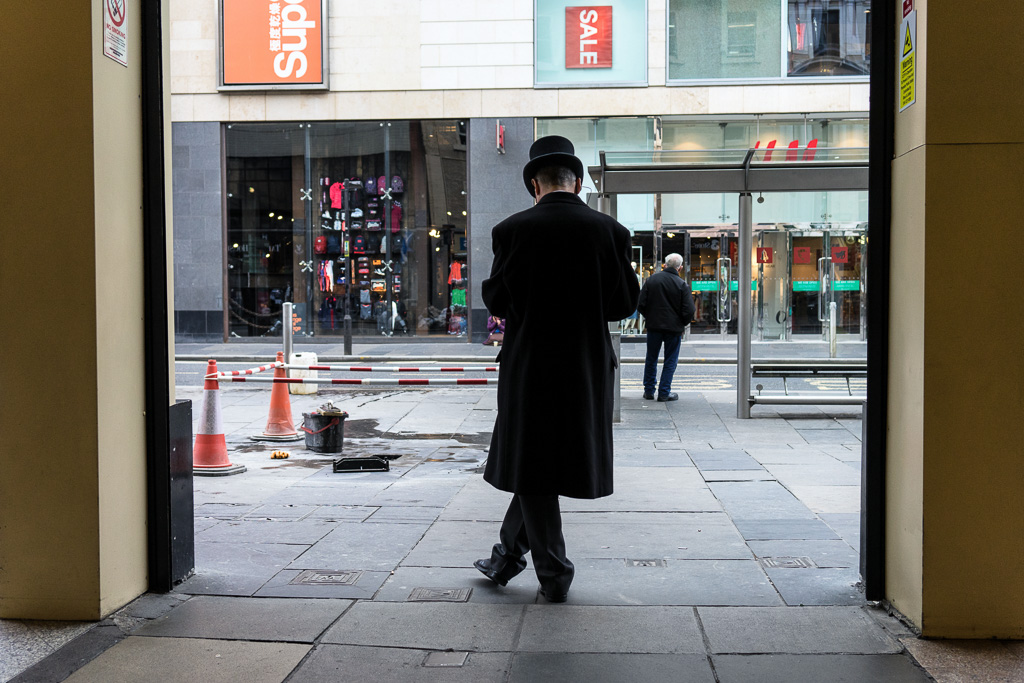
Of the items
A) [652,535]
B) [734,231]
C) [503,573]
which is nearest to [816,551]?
[652,535]

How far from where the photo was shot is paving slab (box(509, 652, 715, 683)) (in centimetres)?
326

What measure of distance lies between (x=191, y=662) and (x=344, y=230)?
67.2ft

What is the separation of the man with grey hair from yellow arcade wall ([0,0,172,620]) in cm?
853

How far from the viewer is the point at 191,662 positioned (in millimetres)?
3424

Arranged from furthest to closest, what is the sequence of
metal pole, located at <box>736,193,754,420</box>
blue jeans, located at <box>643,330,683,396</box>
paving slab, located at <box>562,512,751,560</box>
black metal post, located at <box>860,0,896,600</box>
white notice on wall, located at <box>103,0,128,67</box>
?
blue jeans, located at <box>643,330,683,396</box> < metal pole, located at <box>736,193,754,420</box> < paving slab, located at <box>562,512,751,560</box> < black metal post, located at <box>860,0,896,600</box> < white notice on wall, located at <box>103,0,128,67</box>

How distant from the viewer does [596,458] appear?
4180mm

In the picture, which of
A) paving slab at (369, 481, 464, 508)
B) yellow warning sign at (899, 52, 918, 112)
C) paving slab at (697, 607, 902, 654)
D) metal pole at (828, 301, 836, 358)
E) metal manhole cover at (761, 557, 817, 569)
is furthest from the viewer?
metal pole at (828, 301, 836, 358)

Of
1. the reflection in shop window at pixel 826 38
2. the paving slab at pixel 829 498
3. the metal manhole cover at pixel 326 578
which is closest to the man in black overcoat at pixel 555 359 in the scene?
the metal manhole cover at pixel 326 578

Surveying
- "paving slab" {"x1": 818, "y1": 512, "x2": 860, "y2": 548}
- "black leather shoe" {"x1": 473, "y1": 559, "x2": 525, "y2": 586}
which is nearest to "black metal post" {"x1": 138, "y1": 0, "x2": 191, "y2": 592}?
"black leather shoe" {"x1": 473, "y1": 559, "x2": 525, "y2": 586}

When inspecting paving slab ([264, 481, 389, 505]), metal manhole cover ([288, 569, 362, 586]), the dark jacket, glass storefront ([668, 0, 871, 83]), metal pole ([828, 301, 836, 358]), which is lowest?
paving slab ([264, 481, 389, 505])

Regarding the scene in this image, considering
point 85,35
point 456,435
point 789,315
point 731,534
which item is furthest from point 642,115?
point 85,35

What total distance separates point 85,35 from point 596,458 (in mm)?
2685

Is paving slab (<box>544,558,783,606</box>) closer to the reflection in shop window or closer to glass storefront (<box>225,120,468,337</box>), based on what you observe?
glass storefront (<box>225,120,468,337</box>)

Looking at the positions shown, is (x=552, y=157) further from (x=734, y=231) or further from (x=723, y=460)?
(x=734, y=231)
